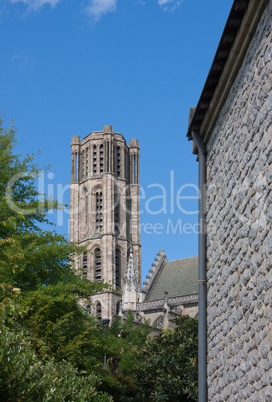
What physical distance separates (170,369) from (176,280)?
45471 mm

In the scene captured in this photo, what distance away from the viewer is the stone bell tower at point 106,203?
256ft

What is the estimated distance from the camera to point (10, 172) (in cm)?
2188

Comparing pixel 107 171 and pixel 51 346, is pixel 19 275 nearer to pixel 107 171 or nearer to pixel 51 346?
pixel 51 346

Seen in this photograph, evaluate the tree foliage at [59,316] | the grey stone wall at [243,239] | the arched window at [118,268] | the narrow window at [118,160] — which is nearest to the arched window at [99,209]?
the arched window at [118,268]

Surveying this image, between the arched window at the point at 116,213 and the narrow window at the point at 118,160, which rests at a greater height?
the narrow window at the point at 118,160

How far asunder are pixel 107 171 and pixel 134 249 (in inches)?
486

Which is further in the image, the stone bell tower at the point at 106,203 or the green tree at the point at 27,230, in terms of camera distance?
the stone bell tower at the point at 106,203

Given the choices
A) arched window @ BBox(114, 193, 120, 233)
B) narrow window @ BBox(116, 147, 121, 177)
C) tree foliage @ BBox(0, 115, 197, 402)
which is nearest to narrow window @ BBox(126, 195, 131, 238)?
arched window @ BBox(114, 193, 120, 233)

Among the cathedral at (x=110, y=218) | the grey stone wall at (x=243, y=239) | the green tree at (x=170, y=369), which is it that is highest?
the cathedral at (x=110, y=218)

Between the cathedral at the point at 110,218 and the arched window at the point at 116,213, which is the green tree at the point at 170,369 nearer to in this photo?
the cathedral at the point at 110,218

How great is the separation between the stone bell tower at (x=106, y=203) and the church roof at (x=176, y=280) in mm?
9759

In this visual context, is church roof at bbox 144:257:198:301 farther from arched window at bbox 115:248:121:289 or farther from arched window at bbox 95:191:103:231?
arched window at bbox 95:191:103:231

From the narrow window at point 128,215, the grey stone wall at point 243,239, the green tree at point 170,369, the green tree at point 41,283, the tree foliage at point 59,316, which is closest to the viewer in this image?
the grey stone wall at point 243,239

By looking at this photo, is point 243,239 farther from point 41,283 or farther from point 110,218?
point 110,218
